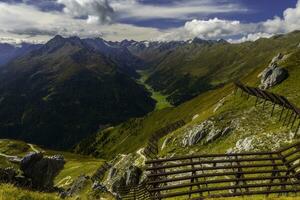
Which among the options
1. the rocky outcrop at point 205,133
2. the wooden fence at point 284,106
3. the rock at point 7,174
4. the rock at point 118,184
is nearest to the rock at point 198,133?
the rocky outcrop at point 205,133

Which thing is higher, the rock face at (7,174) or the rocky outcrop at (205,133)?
the rock face at (7,174)

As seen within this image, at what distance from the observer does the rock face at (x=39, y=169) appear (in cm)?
4188

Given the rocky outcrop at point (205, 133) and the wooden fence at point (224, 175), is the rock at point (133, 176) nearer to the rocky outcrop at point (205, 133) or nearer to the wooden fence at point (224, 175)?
the rocky outcrop at point (205, 133)

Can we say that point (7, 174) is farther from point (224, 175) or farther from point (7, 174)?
point (224, 175)

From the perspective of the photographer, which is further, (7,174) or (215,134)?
(215,134)

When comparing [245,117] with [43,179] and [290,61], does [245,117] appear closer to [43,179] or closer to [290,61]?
[290,61]

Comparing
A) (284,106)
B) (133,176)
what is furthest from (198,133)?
(284,106)

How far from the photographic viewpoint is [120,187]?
78.6 meters

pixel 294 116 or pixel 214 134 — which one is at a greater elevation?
pixel 294 116

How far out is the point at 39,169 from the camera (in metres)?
42.8

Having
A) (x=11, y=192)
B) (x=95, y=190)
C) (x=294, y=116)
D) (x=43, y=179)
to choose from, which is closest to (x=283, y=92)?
(x=294, y=116)

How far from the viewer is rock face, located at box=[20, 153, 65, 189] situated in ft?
137

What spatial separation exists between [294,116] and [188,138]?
23663mm

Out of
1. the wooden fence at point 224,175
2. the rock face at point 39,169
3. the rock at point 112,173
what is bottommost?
the rock at point 112,173
